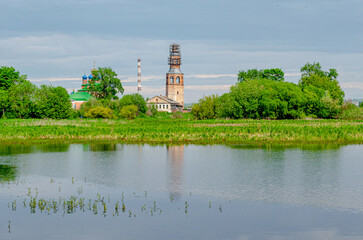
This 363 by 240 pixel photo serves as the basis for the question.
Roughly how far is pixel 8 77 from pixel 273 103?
51.4m

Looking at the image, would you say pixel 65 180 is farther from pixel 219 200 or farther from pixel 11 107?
pixel 11 107

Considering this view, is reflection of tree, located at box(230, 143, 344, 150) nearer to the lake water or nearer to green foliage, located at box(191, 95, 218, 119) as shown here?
the lake water

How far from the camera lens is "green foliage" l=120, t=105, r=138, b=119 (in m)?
109

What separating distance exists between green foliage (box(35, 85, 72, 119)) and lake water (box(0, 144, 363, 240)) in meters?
53.9

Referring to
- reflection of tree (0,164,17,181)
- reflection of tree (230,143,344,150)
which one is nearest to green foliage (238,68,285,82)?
reflection of tree (230,143,344,150)

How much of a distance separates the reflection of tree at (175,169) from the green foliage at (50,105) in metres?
50.5

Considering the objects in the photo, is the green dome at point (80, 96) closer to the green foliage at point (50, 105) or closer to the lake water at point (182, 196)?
the green foliage at point (50, 105)

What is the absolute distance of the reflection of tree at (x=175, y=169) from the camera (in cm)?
2412

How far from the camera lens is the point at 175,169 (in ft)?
103

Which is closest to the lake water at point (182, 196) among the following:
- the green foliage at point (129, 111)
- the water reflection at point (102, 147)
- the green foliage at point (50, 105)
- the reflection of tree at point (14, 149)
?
the reflection of tree at point (14, 149)

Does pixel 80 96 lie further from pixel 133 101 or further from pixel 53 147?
pixel 53 147

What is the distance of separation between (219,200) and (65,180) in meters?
9.48

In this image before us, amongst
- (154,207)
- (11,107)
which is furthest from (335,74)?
(154,207)

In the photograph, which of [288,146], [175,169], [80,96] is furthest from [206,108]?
[80,96]
